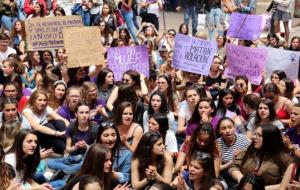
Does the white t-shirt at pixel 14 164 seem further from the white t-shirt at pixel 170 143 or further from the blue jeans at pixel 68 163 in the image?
the white t-shirt at pixel 170 143

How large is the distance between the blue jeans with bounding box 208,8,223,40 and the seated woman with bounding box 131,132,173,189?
845 centimetres

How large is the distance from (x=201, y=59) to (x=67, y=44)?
6.63 feet

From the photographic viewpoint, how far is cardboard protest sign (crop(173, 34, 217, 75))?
9828 millimetres

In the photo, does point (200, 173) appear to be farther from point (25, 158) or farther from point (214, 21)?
point (214, 21)

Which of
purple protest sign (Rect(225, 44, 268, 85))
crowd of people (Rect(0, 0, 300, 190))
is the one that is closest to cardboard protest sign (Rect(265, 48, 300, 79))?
purple protest sign (Rect(225, 44, 268, 85))

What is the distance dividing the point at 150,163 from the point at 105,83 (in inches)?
108

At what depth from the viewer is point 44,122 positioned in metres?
8.12

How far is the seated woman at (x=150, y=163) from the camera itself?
656cm

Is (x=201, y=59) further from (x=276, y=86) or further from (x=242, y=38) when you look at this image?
(x=242, y=38)

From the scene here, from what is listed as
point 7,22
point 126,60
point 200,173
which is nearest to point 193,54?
point 126,60

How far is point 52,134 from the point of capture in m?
7.95

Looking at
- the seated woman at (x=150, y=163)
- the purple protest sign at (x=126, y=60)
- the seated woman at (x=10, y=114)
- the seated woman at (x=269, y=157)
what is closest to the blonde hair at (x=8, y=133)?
the seated woman at (x=10, y=114)

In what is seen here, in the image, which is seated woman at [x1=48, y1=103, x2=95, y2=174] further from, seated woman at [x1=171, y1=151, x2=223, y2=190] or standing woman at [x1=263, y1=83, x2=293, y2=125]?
standing woman at [x1=263, y1=83, x2=293, y2=125]

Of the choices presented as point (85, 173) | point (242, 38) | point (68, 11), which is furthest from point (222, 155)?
point (68, 11)
